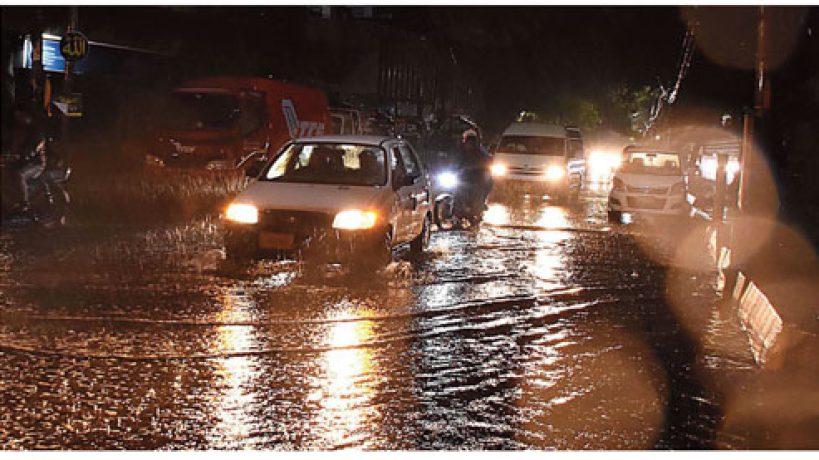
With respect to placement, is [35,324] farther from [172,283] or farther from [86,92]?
[86,92]

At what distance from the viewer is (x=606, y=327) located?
32.7 ft

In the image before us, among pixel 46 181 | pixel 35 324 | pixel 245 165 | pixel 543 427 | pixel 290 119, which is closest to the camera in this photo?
pixel 543 427

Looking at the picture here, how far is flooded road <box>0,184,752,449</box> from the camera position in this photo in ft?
20.1

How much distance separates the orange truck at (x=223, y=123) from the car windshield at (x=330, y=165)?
6062 millimetres

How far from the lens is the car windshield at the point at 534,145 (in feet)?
95.1

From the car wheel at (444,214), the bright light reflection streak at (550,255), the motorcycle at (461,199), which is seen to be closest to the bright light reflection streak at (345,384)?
the bright light reflection streak at (550,255)

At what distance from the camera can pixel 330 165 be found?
44.3 feet

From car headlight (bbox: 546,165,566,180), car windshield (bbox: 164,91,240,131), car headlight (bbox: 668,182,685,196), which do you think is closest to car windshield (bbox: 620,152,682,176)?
car headlight (bbox: 668,182,685,196)

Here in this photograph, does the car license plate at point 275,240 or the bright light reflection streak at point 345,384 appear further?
the car license plate at point 275,240

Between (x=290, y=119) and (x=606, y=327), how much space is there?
13.1 metres

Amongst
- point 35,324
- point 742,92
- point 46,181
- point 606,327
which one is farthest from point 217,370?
point 742,92

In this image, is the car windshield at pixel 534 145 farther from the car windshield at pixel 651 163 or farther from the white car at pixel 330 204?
the white car at pixel 330 204

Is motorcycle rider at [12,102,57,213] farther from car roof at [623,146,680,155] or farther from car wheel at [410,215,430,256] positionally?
car roof at [623,146,680,155]

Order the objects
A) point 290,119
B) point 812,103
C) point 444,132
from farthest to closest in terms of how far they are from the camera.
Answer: point 444,132 → point 290,119 → point 812,103
